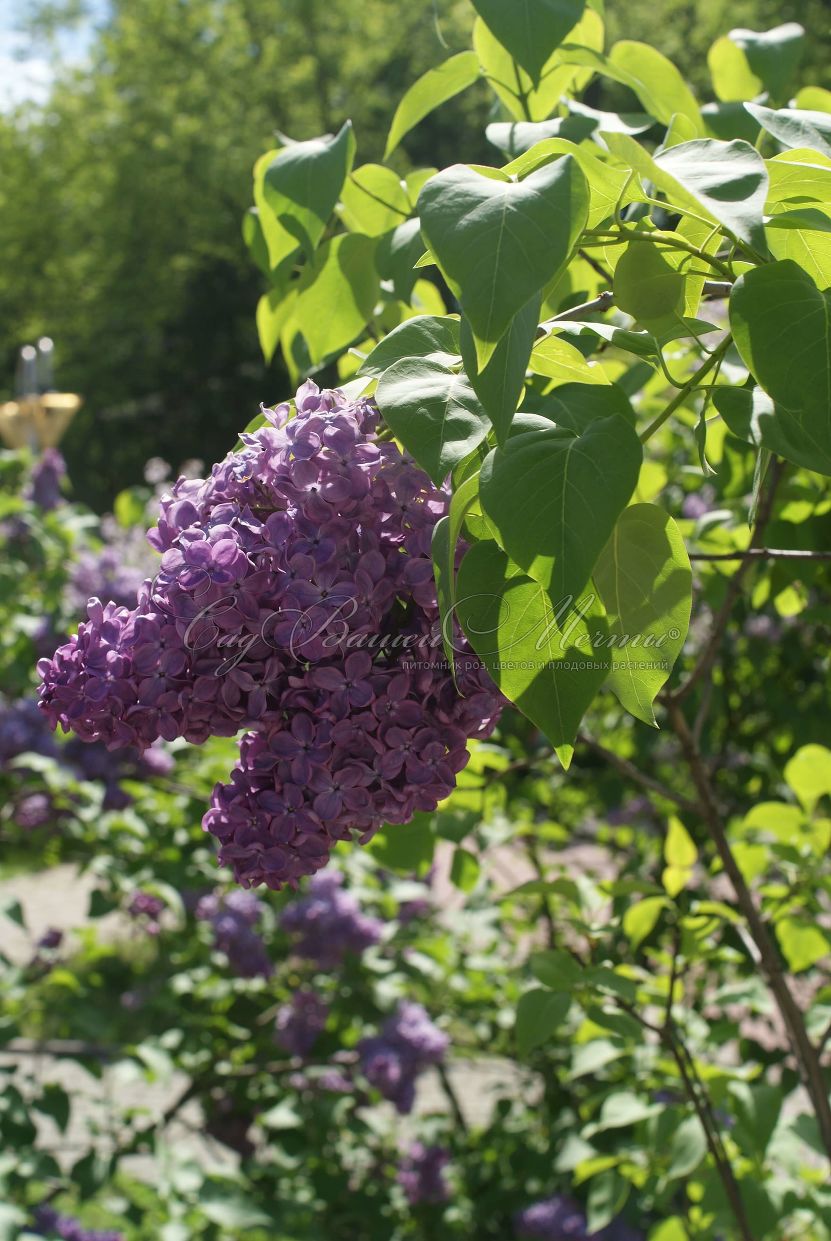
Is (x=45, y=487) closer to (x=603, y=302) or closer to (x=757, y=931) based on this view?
(x=757, y=931)

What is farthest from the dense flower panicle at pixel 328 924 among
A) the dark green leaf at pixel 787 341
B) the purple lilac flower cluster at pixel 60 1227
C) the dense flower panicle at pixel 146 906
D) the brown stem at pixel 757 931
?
the dark green leaf at pixel 787 341

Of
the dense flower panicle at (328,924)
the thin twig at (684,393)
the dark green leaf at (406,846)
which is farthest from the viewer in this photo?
the dense flower panicle at (328,924)

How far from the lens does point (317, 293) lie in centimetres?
127

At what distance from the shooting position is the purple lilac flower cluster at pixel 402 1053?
113 inches

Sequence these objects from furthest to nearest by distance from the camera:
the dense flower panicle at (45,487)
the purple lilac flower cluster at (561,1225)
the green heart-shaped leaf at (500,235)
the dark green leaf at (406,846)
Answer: the dense flower panicle at (45,487) → the purple lilac flower cluster at (561,1225) → the dark green leaf at (406,846) → the green heart-shaped leaf at (500,235)

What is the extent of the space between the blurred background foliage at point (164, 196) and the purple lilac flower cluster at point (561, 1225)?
80.9 ft

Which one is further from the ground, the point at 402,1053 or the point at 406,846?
the point at 406,846

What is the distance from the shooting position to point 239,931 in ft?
9.70

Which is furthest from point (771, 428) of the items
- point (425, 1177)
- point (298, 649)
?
point (425, 1177)

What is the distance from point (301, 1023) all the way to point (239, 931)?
280 millimetres

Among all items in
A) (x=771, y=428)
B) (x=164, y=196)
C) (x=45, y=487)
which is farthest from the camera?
(x=164, y=196)

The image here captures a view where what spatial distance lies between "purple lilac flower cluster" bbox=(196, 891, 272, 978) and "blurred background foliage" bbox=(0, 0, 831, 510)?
24.2m

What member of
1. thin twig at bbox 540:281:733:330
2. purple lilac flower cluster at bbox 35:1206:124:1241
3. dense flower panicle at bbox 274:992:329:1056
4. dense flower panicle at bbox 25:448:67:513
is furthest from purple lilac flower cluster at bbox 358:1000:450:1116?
thin twig at bbox 540:281:733:330

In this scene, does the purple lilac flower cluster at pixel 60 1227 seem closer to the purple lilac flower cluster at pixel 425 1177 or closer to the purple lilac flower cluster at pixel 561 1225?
the purple lilac flower cluster at pixel 425 1177
